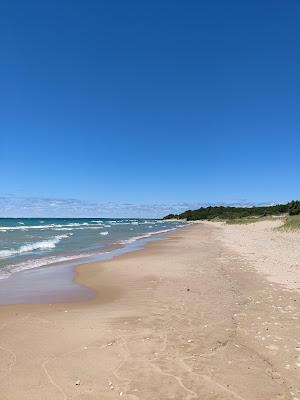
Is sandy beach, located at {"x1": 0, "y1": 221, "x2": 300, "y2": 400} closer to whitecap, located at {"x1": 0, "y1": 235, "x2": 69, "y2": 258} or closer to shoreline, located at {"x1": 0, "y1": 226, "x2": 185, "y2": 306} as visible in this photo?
shoreline, located at {"x1": 0, "y1": 226, "x2": 185, "y2": 306}

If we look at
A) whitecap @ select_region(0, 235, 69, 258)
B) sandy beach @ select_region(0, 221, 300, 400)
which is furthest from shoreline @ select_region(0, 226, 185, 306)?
whitecap @ select_region(0, 235, 69, 258)

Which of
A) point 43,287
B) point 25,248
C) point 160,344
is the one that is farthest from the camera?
point 25,248

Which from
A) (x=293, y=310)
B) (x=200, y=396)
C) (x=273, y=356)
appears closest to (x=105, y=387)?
(x=200, y=396)

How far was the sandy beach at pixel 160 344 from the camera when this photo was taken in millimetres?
5668

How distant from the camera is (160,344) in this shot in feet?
24.6

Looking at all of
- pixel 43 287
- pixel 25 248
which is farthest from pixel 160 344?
pixel 25 248

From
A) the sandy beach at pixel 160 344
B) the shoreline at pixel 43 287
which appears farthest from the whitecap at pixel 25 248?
the sandy beach at pixel 160 344

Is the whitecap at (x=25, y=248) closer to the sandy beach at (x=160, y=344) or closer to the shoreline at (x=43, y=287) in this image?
the shoreline at (x=43, y=287)

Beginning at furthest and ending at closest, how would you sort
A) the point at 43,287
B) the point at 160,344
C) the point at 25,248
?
the point at 25,248, the point at 43,287, the point at 160,344

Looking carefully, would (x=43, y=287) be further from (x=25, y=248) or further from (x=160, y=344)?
(x=25, y=248)

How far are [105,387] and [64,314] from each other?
15.7 feet

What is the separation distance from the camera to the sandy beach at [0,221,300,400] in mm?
5668

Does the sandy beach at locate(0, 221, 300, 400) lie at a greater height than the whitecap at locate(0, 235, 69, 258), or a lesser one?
lesser

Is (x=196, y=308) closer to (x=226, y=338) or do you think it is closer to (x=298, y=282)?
(x=226, y=338)
